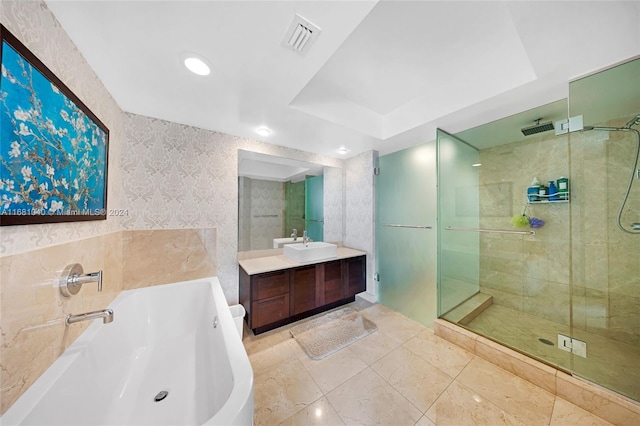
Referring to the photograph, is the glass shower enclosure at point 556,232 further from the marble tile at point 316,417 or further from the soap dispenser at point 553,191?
the marble tile at point 316,417

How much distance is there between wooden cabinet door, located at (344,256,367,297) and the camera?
2.65 meters

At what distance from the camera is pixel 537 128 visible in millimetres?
1877

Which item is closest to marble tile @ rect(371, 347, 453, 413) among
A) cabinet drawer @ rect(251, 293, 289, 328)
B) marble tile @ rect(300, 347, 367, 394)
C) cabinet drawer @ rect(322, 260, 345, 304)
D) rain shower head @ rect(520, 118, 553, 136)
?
marble tile @ rect(300, 347, 367, 394)

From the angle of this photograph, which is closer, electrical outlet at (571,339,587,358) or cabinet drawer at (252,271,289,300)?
electrical outlet at (571,339,587,358)

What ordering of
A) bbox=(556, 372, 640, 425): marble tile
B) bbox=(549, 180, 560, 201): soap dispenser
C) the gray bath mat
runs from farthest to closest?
bbox=(549, 180, 560, 201): soap dispenser, the gray bath mat, bbox=(556, 372, 640, 425): marble tile

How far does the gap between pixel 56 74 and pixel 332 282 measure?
2.61 m

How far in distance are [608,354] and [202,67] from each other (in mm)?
3457

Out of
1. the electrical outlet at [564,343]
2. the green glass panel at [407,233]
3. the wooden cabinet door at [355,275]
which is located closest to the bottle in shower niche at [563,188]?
the green glass panel at [407,233]

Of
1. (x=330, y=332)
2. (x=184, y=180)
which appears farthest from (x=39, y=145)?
(x=330, y=332)

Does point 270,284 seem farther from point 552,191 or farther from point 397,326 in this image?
point 552,191

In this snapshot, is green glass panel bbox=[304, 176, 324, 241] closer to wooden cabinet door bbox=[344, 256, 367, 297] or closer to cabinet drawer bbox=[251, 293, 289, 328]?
wooden cabinet door bbox=[344, 256, 367, 297]

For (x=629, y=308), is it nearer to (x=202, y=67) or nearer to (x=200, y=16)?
(x=200, y=16)

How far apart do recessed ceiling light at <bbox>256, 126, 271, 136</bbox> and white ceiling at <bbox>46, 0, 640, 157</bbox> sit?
63 millimetres

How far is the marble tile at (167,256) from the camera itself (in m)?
1.78
